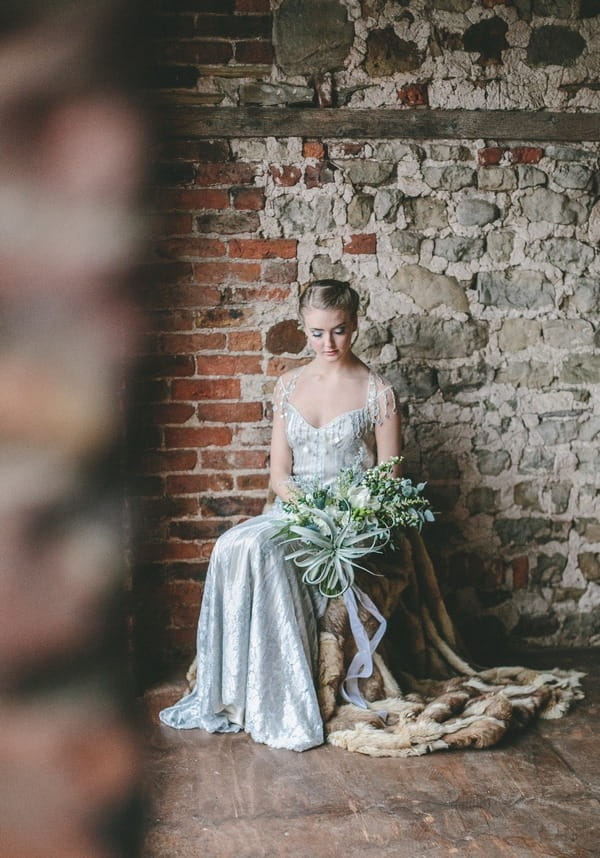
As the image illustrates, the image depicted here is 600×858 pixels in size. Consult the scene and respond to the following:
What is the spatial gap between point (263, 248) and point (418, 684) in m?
1.76

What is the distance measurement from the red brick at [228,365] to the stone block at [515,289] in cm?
96

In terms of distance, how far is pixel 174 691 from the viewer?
125 inches

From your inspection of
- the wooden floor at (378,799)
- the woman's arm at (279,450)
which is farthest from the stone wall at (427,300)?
the wooden floor at (378,799)

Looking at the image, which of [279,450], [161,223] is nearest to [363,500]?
[279,450]

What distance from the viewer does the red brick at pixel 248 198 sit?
329 cm

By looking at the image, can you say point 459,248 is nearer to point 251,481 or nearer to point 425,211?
point 425,211

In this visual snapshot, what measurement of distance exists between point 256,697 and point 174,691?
0.51m

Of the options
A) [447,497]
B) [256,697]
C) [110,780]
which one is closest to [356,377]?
[447,497]

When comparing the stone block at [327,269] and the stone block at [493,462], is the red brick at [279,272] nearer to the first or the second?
the stone block at [327,269]

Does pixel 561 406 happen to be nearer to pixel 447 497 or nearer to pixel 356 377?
pixel 447 497

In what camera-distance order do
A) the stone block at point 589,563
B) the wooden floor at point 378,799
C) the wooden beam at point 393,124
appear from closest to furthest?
the wooden floor at point 378,799 < the wooden beam at point 393,124 < the stone block at point 589,563

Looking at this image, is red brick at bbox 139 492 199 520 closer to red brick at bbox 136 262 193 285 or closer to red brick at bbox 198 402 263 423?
red brick at bbox 198 402 263 423

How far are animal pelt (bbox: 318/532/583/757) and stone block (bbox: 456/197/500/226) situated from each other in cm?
130

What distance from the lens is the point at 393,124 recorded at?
329cm
